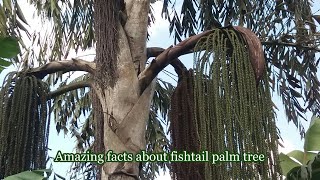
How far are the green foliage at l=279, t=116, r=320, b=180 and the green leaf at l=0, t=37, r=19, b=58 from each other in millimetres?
1374

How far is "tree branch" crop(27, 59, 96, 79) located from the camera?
10.3 feet

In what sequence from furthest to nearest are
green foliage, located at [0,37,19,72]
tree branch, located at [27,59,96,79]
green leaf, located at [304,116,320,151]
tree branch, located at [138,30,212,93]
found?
tree branch, located at [27,59,96,79], green leaf, located at [304,116,320,151], tree branch, located at [138,30,212,93], green foliage, located at [0,37,19,72]

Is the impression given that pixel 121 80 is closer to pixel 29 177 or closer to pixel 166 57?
pixel 166 57

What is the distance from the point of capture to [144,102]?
291cm

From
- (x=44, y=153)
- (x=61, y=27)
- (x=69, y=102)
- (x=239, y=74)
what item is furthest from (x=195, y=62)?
(x=69, y=102)

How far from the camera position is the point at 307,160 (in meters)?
2.90

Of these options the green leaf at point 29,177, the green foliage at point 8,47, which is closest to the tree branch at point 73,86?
the green foliage at point 8,47

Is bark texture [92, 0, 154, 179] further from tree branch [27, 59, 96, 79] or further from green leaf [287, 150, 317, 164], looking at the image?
green leaf [287, 150, 317, 164]

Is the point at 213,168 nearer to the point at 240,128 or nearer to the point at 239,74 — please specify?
the point at 240,128

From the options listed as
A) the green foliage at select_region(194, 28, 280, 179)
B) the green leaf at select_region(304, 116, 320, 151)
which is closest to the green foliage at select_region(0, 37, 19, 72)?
the green foliage at select_region(194, 28, 280, 179)

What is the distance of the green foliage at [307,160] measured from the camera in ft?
8.81

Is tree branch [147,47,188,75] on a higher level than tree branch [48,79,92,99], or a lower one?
higher

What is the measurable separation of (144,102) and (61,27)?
69.5 inches

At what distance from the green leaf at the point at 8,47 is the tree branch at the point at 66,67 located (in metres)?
0.69
